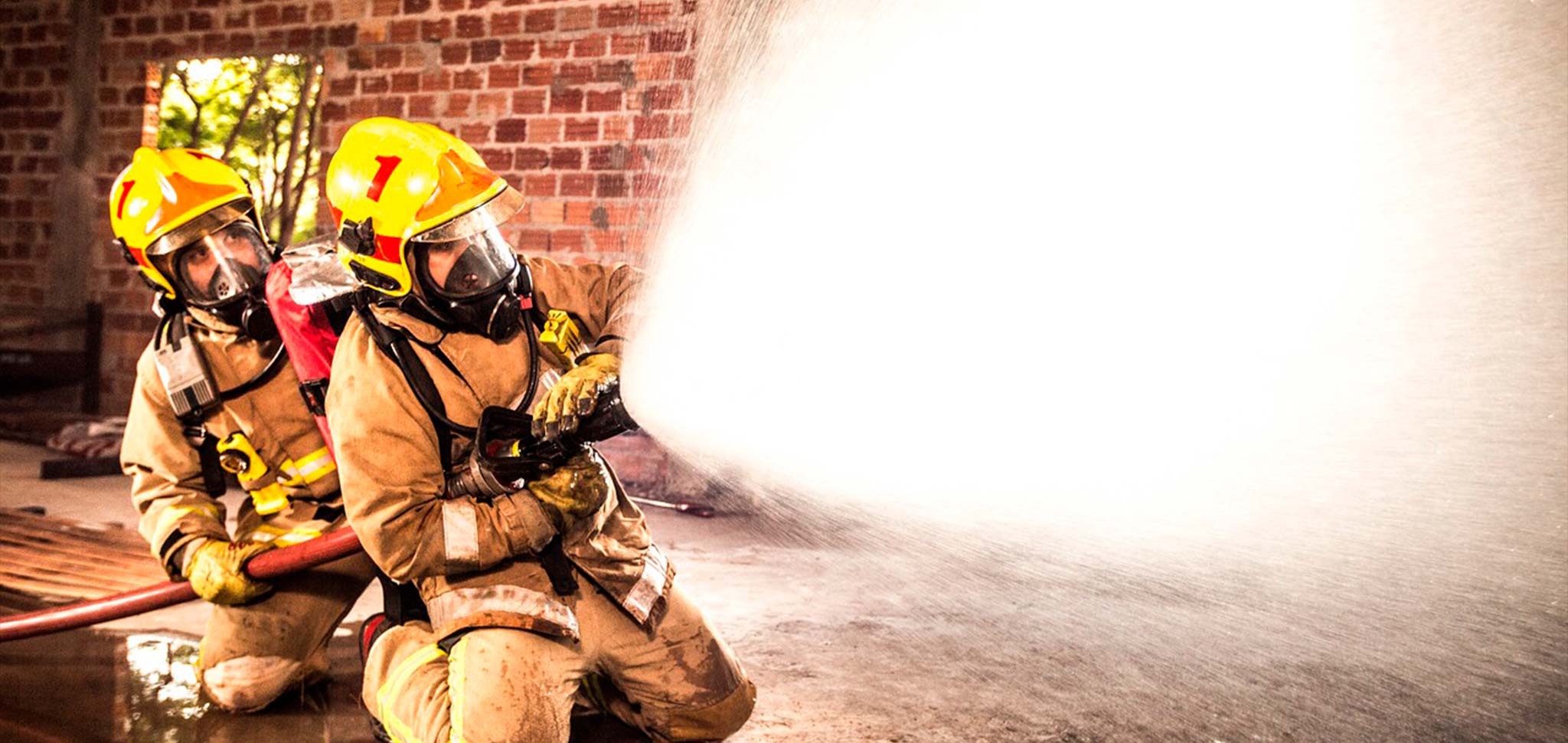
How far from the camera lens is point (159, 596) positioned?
3.06 meters

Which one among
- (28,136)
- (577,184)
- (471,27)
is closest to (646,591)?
(577,184)

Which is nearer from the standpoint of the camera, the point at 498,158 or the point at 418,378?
the point at 418,378

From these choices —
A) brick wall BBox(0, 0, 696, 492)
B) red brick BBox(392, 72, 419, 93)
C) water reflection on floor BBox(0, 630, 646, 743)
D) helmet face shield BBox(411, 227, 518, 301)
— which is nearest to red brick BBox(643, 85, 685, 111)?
brick wall BBox(0, 0, 696, 492)

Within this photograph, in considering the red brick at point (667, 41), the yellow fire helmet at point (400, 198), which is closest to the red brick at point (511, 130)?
the red brick at point (667, 41)

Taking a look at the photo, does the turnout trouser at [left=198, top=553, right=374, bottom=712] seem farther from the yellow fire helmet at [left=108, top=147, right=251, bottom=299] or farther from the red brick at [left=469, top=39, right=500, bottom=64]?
the red brick at [left=469, top=39, right=500, bottom=64]

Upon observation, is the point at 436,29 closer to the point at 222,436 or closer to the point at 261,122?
the point at 261,122

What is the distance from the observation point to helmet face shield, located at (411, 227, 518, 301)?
8.29ft

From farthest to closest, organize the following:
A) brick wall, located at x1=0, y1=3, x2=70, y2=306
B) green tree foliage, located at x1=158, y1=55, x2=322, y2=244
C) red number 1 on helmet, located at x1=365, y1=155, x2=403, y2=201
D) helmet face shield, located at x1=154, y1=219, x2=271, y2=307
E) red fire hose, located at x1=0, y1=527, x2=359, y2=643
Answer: brick wall, located at x1=0, y1=3, x2=70, y2=306 → green tree foliage, located at x1=158, y1=55, x2=322, y2=244 → helmet face shield, located at x1=154, y1=219, x2=271, y2=307 → red fire hose, located at x1=0, y1=527, x2=359, y2=643 → red number 1 on helmet, located at x1=365, y1=155, x2=403, y2=201

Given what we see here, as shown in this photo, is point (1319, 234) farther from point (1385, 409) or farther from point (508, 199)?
point (508, 199)

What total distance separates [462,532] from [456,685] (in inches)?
12.1

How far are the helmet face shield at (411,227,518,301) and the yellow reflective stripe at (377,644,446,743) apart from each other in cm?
77

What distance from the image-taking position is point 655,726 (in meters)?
2.79

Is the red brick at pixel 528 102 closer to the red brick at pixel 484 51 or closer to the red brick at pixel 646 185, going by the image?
the red brick at pixel 484 51

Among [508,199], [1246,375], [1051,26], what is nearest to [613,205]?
[1051,26]
